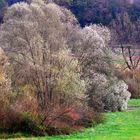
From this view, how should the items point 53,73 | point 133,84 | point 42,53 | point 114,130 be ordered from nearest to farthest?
point 114,130, point 53,73, point 42,53, point 133,84

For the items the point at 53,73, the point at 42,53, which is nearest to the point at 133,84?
the point at 42,53

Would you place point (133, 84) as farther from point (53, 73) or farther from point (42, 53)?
point (53, 73)

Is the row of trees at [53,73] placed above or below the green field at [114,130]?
above

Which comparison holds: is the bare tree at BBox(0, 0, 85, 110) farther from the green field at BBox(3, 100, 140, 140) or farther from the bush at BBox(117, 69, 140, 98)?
the bush at BBox(117, 69, 140, 98)

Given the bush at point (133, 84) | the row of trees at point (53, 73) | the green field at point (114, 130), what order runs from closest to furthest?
the green field at point (114, 130) → the row of trees at point (53, 73) → the bush at point (133, 84)

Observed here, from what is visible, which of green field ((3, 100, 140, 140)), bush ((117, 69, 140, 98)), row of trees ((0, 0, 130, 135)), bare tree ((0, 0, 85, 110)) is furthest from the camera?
bush ((117, 69, 140, 98))

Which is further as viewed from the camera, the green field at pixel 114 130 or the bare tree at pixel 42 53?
the bare tree at pixel 42 53

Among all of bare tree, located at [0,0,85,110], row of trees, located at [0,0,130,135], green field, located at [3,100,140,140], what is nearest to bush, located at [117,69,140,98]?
row of trees, located at [0,0,130,135]

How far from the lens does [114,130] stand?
34.3 metres

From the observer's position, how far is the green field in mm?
30516

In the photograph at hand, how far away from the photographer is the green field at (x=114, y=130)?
100ft

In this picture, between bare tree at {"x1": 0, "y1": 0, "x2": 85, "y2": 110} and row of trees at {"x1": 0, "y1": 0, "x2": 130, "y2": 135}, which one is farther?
bare tree at {"x1": 0, "y1": 0, "x2": 85, "y2": 110}

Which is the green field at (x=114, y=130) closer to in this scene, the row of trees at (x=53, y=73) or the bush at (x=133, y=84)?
the row of trees at (x=53, y=73)

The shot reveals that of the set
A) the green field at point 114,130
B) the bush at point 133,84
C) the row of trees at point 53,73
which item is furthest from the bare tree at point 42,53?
the bush at point 133,84
